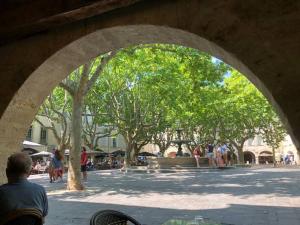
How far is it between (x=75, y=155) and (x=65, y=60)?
7.12 m

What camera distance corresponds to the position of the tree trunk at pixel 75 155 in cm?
1092

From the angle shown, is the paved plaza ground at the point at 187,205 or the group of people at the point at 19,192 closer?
the group of people at the point at 19,192

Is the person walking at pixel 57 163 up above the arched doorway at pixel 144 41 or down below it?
below

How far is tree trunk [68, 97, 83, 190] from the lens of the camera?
1092 centimetres

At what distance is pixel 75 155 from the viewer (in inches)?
433

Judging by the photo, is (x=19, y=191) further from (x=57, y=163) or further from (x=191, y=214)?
(x=57, y=163)

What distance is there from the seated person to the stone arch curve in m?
1.73

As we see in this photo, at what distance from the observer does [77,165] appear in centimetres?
1102

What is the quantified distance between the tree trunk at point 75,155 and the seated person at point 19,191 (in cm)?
837

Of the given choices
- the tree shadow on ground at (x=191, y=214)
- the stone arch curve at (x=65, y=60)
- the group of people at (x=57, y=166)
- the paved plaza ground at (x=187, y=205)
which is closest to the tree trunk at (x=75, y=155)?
the paved plaza ground at (x=187, y=205)

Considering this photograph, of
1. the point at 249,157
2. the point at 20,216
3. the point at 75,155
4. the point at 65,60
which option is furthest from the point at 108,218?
the point at 249,157

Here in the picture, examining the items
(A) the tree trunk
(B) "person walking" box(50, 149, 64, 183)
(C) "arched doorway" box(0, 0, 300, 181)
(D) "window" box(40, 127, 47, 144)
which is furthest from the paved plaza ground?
(D) "window" box(40, 127, 47, 144)

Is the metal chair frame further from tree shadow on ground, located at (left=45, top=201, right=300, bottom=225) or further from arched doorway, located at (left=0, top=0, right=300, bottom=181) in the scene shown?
tree shadow on ground, located at (left=45, top=201, right=300, bottom=225)

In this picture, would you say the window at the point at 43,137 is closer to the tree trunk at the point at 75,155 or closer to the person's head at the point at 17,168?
the tree trunk at the point at 75,155
